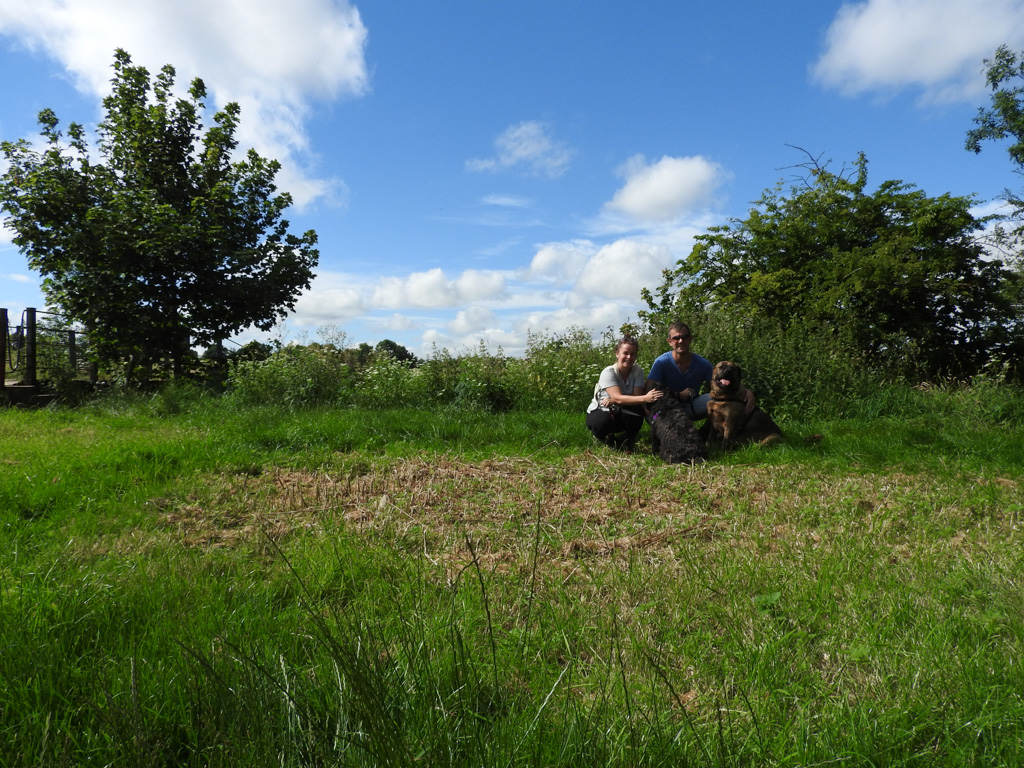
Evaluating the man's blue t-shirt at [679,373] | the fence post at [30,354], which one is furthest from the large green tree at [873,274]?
the fence post at [30,354]

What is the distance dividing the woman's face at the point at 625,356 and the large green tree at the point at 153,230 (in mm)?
10243

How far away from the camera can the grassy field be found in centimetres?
151

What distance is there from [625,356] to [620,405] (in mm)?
583

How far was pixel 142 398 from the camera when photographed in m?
11.2

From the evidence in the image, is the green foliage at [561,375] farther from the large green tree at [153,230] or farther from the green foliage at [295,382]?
the large green tree at [153,230]

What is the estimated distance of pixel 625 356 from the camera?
267 inches

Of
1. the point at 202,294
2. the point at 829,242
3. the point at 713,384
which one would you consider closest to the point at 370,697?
the point at 713,384

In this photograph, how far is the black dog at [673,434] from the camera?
19.5ft

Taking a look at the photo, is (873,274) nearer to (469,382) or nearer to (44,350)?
(469,382)

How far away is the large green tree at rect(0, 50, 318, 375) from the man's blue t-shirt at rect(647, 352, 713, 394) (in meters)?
10.6

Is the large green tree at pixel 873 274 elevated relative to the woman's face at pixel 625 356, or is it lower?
elevated

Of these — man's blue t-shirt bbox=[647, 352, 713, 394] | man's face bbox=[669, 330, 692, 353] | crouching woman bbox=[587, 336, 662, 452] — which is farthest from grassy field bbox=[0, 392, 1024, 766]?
man's face bbox=[669, 330, 692, 353]

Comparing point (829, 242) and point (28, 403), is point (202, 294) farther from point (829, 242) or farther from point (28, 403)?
point (829, 242)

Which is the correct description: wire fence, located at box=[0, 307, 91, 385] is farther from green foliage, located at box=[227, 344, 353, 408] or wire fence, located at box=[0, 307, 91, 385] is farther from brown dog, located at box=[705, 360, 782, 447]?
brown dog, located at box=[705, 360, 782, 447]
